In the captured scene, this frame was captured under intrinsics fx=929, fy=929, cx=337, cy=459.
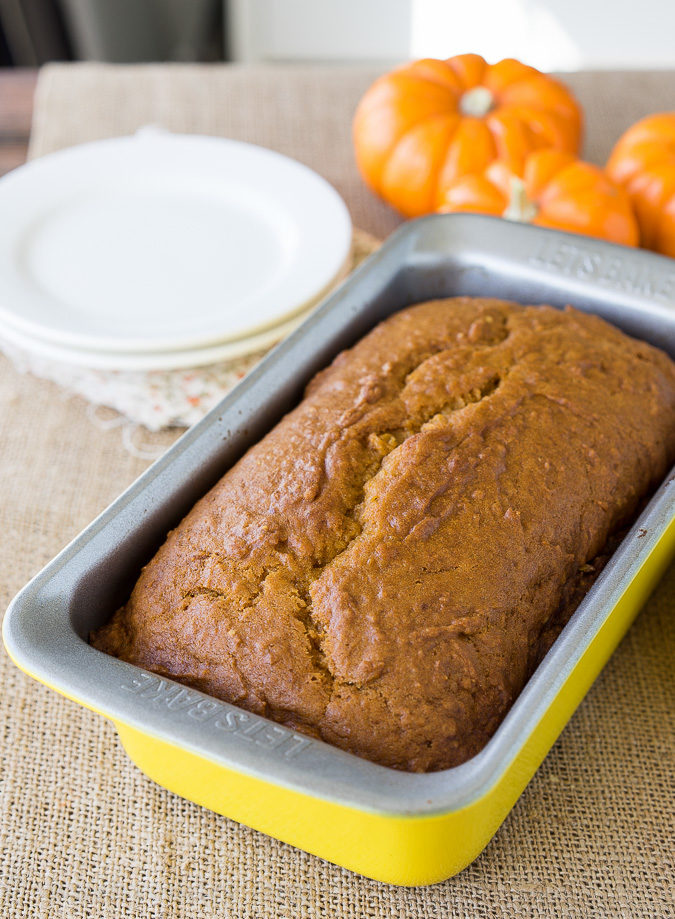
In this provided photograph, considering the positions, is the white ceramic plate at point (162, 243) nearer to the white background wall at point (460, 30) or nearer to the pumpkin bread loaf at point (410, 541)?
the pumpkin bread loaf at point (410, 541)

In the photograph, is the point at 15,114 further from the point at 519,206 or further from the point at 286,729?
the point at 286,729

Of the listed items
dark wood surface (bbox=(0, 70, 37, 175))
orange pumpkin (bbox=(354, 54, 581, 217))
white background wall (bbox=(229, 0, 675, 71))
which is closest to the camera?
orange pumpkin (bbox=(354, 54, 581, 217))

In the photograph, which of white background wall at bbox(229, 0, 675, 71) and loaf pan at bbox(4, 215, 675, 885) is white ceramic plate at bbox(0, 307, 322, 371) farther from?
white background wall at bbox(229, 0, 675, 71)

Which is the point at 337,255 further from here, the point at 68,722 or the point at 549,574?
the point at 68,722

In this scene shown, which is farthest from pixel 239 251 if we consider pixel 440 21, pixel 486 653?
pixel 440 21

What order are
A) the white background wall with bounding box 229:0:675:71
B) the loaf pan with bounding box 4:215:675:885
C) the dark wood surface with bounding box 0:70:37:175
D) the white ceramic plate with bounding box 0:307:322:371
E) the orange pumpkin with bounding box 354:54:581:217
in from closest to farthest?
the loaf pan with bounding box 4:215:675:885
the white ceramic plate with bounding box 0:307:322:371
the orange pumpkin with bounding box 354:54:581:217
the dark wood surface with bounding box 0:70:37:175
the white background wall with bounding box 229:0:675:71

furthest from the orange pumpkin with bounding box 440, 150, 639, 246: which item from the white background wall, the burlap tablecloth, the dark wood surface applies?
the white background wall

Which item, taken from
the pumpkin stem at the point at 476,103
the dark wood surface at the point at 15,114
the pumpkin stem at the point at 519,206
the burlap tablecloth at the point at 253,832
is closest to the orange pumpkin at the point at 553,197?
the pumpkin stem at the point at 519,206
